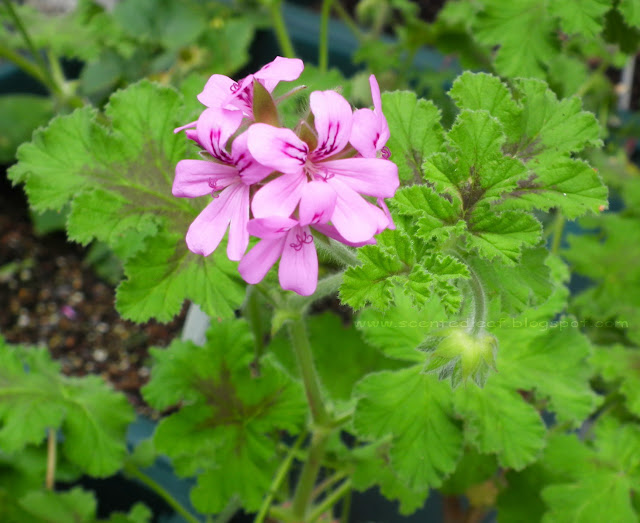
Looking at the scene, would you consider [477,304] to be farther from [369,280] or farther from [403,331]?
[403,331]

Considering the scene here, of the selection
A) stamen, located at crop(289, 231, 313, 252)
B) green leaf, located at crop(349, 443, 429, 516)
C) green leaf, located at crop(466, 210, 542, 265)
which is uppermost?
stamen, located at crop(289, 231, 313, 252)

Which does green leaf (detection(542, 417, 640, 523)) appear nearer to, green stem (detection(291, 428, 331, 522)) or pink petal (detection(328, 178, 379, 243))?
green stem (detection(291, 428, 331, 522))

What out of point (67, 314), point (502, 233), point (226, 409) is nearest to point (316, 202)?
point (502, 233)

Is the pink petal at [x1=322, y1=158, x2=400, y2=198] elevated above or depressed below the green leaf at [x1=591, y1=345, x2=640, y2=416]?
above

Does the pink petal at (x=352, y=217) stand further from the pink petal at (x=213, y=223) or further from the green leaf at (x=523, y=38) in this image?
the green leaf at (x=523, y=38)

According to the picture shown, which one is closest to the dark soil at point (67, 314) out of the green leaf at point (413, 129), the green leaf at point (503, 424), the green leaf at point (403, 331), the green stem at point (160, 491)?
the green stem at point (160, 491)

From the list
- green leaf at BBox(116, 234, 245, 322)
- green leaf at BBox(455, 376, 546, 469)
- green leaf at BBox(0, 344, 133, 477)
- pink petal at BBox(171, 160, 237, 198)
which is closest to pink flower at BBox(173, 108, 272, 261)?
pink petal at BBox(171, 160, 237, 198)

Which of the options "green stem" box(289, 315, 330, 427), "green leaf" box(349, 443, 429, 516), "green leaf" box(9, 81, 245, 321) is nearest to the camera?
"green leaf" box(9, 81, 245, 321)
